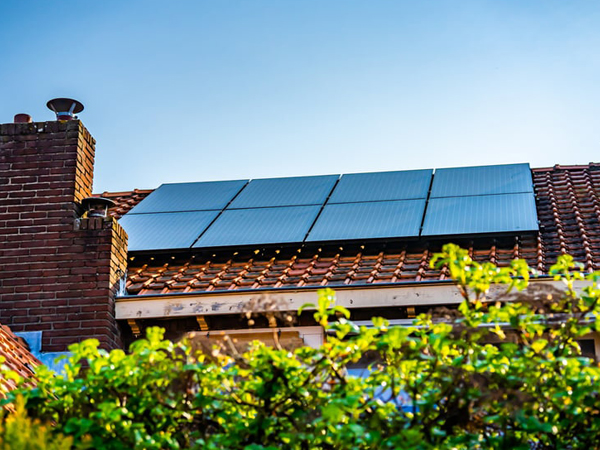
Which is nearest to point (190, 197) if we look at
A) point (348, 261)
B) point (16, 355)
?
point (348, 261)

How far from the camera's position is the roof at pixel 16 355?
29.1 feet

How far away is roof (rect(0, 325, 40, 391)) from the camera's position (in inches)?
350

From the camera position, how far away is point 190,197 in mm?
13688

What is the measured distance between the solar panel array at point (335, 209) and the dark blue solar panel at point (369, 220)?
1 centimetres

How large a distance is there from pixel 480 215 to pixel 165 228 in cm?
405

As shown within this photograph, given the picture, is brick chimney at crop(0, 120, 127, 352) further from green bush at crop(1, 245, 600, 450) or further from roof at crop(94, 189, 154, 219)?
green bush at crop(1, 245, 600, 450)

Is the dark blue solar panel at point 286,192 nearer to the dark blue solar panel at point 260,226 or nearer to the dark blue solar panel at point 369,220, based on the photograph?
the dark blue solar panel at point 260,226

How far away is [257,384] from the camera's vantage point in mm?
5910

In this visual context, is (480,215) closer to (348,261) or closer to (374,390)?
(348,261)

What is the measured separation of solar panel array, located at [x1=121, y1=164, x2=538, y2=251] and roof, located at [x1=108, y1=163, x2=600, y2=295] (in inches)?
7.9

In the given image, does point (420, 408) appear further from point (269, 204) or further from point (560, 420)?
point (269, 204)

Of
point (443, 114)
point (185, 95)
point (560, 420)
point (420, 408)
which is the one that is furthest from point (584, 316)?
point (185, 95)

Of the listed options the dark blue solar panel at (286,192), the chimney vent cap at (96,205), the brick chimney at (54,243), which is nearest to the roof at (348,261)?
the brick chimney at (54,243)

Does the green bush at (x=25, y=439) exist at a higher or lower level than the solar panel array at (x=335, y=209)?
lower
